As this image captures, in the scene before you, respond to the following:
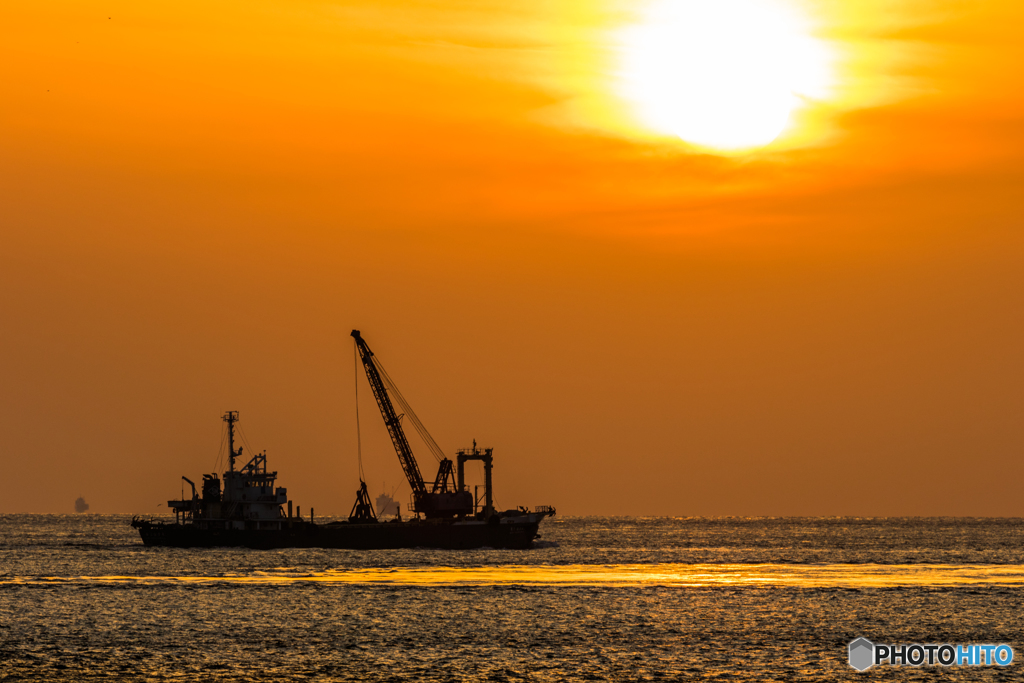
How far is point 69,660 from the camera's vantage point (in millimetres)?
58938

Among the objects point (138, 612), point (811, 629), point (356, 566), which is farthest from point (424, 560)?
point (811, 629)

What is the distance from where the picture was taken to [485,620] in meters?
80.0

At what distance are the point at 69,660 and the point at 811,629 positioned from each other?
41685 mm

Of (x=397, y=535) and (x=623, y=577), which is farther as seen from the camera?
(x=397, y=535)

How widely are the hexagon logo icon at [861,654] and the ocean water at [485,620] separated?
81cm

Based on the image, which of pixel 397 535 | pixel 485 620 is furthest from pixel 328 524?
pixel 485 620

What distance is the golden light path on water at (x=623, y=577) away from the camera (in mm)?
115500
